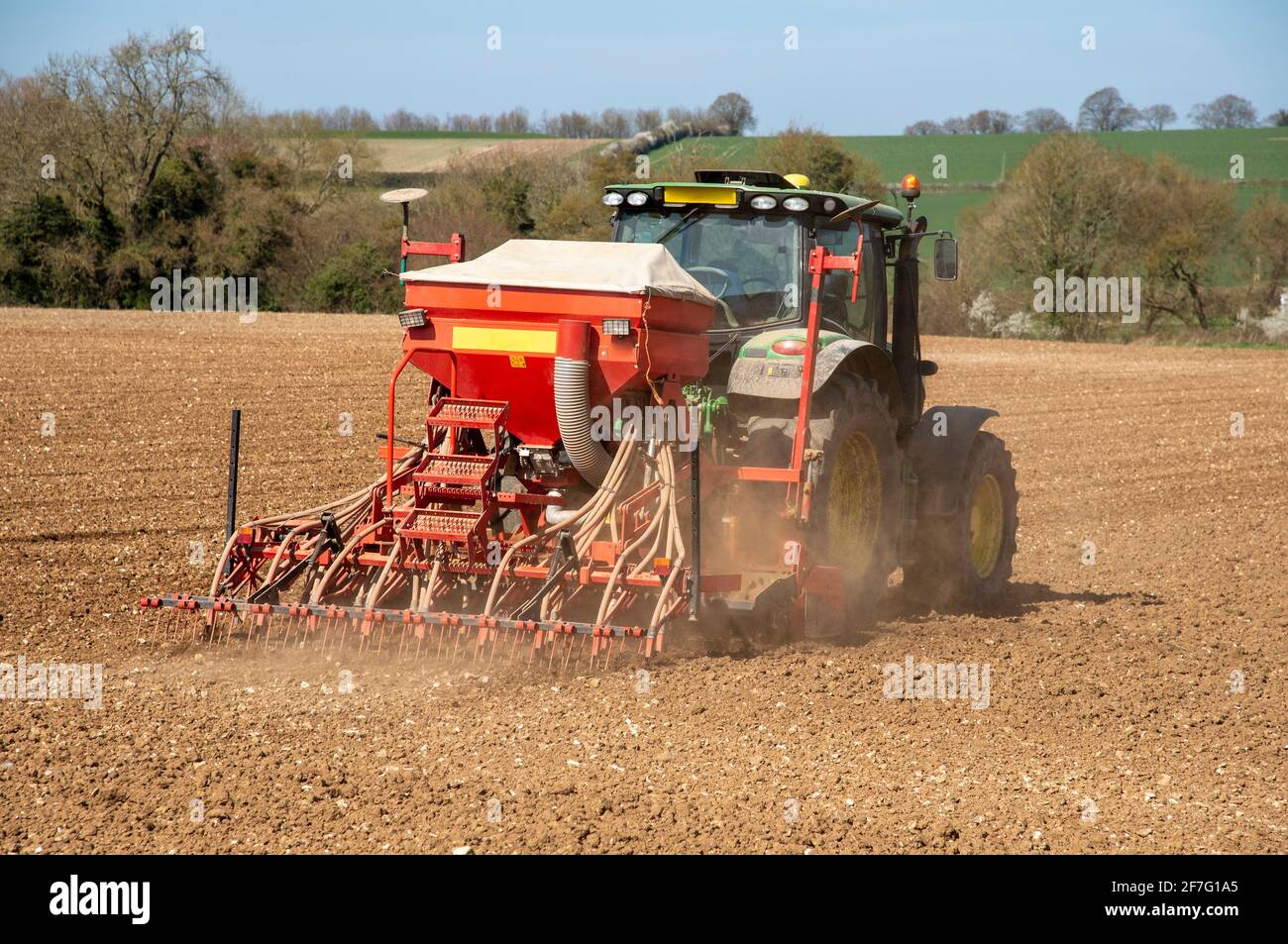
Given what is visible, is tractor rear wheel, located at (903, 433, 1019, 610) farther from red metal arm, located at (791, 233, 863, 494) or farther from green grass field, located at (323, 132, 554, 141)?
green grass field, located at (323, 132, 554, 141)

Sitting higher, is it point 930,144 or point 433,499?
point 930,144

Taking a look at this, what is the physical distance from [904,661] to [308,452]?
7598 mm

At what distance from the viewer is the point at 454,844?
427 cm

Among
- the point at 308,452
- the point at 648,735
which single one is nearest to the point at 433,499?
→ the point at 648,735

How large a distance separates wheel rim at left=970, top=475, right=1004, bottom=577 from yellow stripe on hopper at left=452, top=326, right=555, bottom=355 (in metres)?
3.45

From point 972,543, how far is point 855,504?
5.07ft

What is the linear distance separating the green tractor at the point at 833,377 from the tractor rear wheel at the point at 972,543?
0.04ft

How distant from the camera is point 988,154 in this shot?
59812 millimetres

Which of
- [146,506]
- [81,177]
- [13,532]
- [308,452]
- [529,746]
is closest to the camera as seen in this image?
[529,746]

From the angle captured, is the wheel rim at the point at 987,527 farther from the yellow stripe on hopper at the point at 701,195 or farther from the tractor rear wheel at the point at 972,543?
the yellow stripe on hopper at the point at 701,195

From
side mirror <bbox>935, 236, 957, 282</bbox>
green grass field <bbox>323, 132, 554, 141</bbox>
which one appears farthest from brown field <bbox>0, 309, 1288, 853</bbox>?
green grass field <bbox>323, 132, 554, 141</bbox>

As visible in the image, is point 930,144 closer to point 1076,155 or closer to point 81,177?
A: point 1076,155

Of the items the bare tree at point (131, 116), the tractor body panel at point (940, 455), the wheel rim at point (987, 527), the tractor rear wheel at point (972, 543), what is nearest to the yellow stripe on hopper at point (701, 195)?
the tractor body panel at point (940, 455)

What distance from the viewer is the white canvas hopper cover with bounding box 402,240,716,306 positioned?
6.18 m
